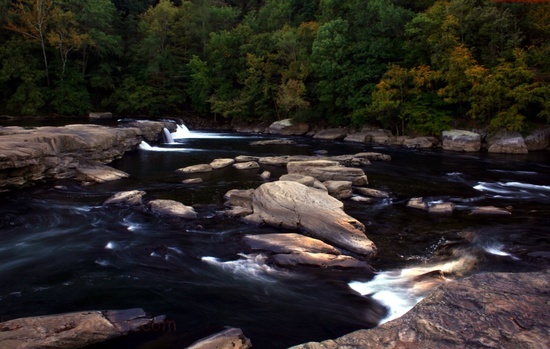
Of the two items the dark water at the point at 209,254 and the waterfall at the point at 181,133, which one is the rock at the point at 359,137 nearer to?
the waterfall at the point at 181,133

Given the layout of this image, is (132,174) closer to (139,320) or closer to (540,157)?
(139,320)

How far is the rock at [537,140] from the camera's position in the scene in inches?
862

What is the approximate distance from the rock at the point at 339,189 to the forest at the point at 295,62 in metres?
14.5

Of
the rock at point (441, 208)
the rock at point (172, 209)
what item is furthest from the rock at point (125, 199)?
the rock at point (441, 208)

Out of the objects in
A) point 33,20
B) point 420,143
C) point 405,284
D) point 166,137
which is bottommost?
point 405,284

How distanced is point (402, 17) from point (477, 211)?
20.0 metres

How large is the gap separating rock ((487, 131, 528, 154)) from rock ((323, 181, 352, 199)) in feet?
47.2

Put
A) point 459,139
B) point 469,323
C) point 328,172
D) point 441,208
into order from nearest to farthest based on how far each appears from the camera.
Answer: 1. point 469,323
2. point 441,208
3. point 328,172
4. point 459,139

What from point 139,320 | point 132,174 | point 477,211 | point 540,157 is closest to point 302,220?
point 139,320

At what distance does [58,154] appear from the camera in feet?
44.7

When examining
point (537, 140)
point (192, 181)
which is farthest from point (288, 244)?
point (537, 140)

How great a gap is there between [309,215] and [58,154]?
32.9 feet

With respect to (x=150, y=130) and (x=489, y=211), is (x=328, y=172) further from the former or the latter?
(x=150, y=130)

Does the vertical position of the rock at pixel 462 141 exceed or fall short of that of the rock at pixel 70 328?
it exceeds it
